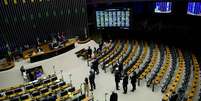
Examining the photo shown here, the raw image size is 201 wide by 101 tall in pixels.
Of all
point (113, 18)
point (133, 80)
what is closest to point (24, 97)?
point (133, 80)

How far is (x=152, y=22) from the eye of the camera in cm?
2389

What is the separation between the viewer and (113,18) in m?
22.0

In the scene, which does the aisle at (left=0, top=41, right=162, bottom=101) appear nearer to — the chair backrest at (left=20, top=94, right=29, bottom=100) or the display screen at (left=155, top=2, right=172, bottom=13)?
the chair backrest at (left=20, top=94, right=29, bottom=100)

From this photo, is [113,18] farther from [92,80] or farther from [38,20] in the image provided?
[92,80]

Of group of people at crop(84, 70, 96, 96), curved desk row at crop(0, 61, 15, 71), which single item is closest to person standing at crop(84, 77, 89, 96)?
group of people at crop(84, 70, 96, 96)

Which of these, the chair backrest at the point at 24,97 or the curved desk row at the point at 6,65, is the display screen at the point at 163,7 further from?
the chair backrest at the point at 24,97

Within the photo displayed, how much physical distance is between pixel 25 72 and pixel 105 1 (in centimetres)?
986

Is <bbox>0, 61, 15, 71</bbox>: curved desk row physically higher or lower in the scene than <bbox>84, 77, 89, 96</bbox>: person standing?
higher

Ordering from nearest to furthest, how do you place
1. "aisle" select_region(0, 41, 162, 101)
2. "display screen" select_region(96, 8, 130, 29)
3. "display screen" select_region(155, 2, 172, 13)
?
"aisle" select_region(0, 41, 162, 101), "display screen" select_region(96, 8, 130, 29), "display screen" select_region(155, 2, 172, 13)

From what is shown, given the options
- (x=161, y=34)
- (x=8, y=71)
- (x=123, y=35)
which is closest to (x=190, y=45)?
(x=161, y=34)

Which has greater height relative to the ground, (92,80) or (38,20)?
(38,20)

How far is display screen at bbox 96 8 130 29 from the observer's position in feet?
70.6

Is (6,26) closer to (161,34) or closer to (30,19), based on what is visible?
(30,19)

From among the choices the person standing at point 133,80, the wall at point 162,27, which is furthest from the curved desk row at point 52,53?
the person standing at point 133,80
